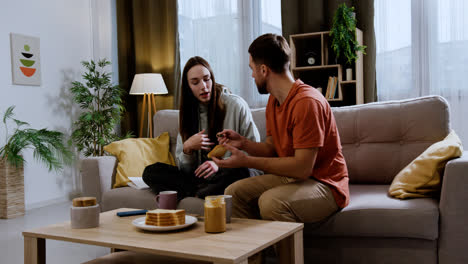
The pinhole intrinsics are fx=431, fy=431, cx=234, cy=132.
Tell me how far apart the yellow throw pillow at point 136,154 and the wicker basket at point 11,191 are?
1538 millimetres

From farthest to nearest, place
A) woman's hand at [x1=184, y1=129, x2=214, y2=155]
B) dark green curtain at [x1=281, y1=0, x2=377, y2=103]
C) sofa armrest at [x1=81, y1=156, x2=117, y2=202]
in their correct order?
dark green curtain at [x1=281, y1=0, x2=377, y2=103] < sofa armrest at [x1=81, y1=156, x2=117, y2=202] < woman's hand at [x1=184, y1=129, x2=214, y2=155]

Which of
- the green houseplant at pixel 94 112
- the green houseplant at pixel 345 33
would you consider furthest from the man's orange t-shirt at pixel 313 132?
the green houseplant at pixel 94 112

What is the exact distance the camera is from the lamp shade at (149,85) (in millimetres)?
4492

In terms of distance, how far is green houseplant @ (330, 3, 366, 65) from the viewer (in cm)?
365

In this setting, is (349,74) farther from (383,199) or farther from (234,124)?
(383,199)

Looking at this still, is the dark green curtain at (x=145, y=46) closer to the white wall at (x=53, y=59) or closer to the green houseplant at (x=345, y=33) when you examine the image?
the white wall at (x=53, y=59)

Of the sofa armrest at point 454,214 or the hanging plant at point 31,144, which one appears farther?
the hanging plant at point 31,144

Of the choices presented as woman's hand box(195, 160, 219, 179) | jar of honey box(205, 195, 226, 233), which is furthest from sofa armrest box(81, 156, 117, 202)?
jar of honey box(205, 195, 226, 233)

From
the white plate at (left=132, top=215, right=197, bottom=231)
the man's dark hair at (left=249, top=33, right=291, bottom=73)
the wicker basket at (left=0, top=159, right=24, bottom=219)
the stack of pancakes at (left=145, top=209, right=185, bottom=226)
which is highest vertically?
the man's dark hair at (left=249, top=33, right=291, bottom=73)

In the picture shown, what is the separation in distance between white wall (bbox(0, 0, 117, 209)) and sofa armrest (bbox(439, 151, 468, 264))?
3.69 metres

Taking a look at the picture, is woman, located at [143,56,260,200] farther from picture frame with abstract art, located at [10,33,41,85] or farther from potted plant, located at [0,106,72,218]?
picture frame with abstract art, located at [10,33,41,85]

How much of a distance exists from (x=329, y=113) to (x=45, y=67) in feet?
11.5

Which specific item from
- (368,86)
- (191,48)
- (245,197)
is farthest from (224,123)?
(191,48)

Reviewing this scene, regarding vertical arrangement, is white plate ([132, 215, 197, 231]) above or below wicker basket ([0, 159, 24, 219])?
above
